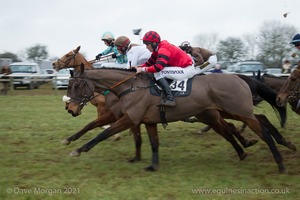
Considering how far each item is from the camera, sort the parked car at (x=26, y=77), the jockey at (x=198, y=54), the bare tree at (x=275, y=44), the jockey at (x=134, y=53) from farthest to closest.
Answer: the bare tree at (x=275, y=44), the parked car at (x=26, y=77), the jockey at (x=198, y=54), the jockey at (x=134, y=53)

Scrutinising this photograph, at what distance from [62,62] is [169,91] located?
3.48 metres

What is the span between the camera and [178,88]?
6520mm

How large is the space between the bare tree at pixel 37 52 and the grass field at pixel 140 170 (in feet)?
150

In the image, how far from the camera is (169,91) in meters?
6.42

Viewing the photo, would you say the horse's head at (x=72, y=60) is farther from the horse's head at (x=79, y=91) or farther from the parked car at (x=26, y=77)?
the parked car at (x=26, y=77)

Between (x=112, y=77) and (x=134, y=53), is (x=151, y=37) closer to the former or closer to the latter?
(x=112, y=77)

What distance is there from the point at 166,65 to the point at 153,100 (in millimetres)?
601

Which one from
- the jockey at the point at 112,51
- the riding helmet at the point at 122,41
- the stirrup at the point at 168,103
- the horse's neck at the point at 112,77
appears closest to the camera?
the stirrup at the point at 168,103

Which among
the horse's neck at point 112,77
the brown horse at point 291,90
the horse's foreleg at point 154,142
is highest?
the horse's neck at point 112,77

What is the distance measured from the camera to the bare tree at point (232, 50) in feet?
138

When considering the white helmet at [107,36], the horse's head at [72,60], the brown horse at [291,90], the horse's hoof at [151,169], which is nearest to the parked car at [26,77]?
the horse's head at [72,60]

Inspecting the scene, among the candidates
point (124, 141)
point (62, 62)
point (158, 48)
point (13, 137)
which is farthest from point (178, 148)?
point (13, 137)

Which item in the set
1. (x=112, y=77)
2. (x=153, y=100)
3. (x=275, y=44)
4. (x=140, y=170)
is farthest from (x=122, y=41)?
(x=275, y=44)

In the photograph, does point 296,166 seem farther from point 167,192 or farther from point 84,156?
point 84,156
